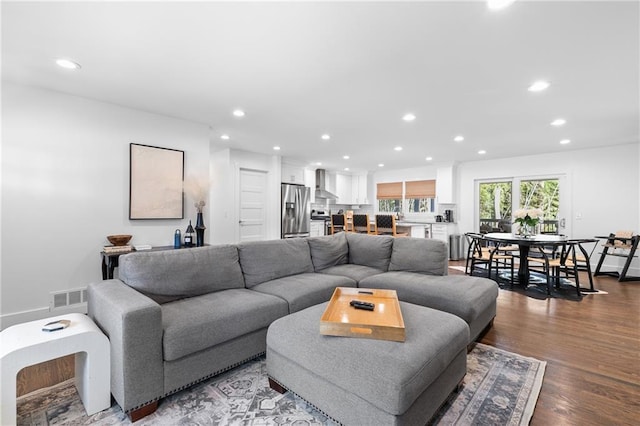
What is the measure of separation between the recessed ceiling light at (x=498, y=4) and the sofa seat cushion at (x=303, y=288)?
2.35 metres

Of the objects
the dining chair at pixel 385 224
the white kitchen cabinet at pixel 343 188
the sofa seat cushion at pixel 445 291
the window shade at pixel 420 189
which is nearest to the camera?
the sofa seat cushion at pixel 445 291

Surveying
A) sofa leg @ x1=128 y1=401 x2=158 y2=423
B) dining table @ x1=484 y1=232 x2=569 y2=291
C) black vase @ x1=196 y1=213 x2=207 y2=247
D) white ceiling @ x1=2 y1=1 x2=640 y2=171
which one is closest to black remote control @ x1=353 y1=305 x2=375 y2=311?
sofa leg @ x1=128 y1=401 x2=158 y2=423

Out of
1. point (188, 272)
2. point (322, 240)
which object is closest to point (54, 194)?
point (188, 272)

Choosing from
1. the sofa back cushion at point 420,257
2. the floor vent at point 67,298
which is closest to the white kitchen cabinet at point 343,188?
the sofa back cushion at point 420,257

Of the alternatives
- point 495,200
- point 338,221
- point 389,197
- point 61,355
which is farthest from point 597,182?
point 61,355

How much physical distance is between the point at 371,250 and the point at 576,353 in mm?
1998

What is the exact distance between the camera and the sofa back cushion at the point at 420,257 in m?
3.04

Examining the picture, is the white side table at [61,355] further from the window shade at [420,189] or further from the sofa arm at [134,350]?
the window shade at [420,189]

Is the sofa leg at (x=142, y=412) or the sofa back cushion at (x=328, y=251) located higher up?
the sofa back cushion at (x=328, y=251)

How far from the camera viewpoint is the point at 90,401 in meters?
1.59

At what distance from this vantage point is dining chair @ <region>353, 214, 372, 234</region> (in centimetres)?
637

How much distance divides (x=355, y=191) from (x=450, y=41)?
716cm

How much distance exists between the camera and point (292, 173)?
713cm

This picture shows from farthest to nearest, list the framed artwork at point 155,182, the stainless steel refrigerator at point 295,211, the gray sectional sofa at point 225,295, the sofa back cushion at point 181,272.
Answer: the stainless steel refrigerator at point 295,211 < the framed artwork at point 155,182 < the sofa back cushion at point 181,272 < the gray sectional sofa at point 225,295
